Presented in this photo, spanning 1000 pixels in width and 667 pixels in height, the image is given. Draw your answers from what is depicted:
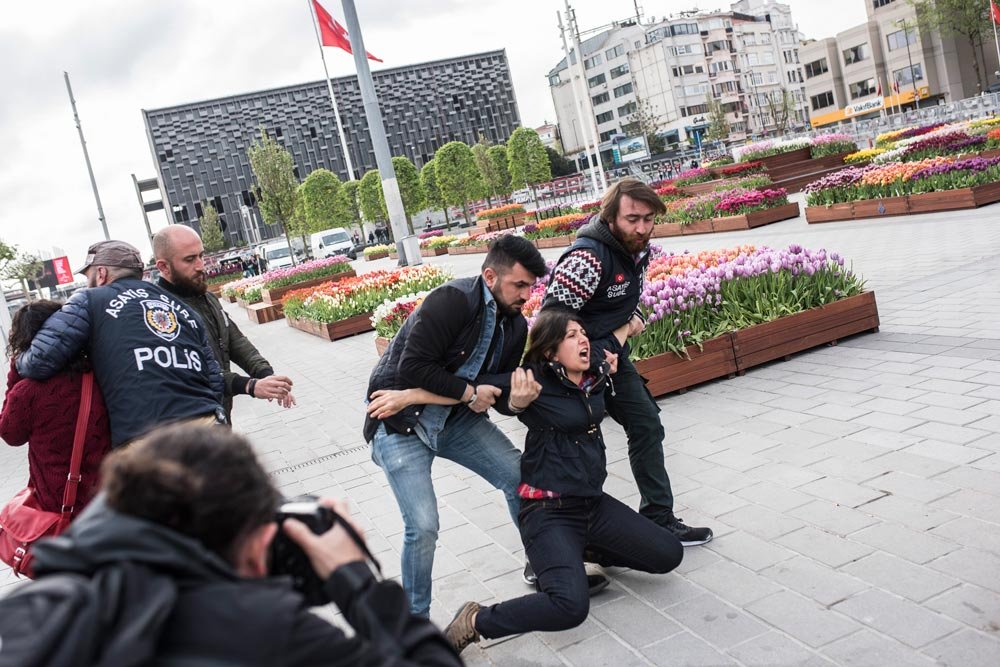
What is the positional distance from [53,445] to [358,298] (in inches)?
A: 492

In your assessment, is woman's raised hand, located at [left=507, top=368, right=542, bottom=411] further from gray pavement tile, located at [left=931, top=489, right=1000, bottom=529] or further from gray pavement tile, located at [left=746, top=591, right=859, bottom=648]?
gray pavement tile, located at [left=931, top=489, right=1000, bottom=529]

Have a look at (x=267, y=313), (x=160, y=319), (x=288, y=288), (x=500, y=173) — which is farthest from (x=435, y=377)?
(x=500, y=173)

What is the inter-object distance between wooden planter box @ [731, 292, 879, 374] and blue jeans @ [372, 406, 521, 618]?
4.30 meters

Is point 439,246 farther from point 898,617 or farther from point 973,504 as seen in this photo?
point 898,617

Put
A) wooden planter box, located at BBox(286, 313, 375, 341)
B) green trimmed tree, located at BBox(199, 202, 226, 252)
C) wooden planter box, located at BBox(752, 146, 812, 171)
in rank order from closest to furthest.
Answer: wooden planter box, located at BBox(286, 313, 375, 341) < wooden planter box, located at BBox(752, 146, 812, 171) < green trimmed tree, located at BBox(199, 202, 226, 252)

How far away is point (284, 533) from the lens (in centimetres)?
172

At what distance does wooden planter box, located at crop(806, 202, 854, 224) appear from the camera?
16.9 metres

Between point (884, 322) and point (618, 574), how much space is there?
18.1ft

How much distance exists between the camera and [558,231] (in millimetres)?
25844

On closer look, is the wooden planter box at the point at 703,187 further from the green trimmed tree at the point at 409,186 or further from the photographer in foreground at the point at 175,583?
the green trimmed tree at the point at 409,186

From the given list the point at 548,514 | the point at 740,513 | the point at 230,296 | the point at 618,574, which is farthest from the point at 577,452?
the point at 230,296

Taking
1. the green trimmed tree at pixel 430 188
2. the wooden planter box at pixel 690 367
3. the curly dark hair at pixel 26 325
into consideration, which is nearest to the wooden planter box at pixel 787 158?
the wooden planter box at pixel 690 367

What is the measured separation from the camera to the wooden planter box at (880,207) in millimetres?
15969

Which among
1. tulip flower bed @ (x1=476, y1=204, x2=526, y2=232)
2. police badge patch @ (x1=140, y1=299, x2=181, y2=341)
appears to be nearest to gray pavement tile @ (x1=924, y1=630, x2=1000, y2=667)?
police badge patch @ (x1=140, y1=299, x2=181, y2=341)
